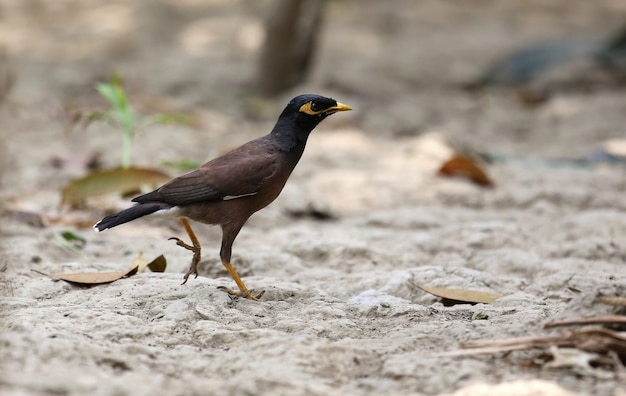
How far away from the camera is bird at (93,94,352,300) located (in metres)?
4.09

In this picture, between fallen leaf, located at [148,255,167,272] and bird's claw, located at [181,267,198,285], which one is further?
fallen leaf, located at [148,255,167,272]

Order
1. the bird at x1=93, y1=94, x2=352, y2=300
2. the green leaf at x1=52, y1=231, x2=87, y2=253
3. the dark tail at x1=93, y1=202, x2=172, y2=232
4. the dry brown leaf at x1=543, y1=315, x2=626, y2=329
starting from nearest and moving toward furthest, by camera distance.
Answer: the dry brown leaf at x1=543, y1=315, x2=626, y2=329 < the dark tail at x1=93, y1=202, x2=172, y2=232 < the bird at x1=93, y1=94, x2=352, y2=300 < the green leaf at x1=52, y1=231, x2=87, y2=253

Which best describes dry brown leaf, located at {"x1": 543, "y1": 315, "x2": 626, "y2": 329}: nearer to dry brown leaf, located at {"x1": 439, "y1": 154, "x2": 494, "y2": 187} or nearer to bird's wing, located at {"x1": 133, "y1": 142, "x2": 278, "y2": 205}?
bird's wing, located at {"x1": 133, "y1": 142, "x2": 278, "y2": 205}

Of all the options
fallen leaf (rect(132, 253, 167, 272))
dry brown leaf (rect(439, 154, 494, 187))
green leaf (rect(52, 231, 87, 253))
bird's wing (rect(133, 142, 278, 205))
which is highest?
bird's wing (rect(133, 142, 278, 205))

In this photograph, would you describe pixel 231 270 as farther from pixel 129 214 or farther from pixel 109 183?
pixel 109 183

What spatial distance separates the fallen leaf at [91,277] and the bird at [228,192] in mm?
318

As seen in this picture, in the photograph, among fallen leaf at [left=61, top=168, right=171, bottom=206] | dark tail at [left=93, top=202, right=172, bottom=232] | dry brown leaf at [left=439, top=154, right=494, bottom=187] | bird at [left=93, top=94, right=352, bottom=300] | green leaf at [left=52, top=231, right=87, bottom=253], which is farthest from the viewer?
dry brown leaf at [left=439, top=154, right=494, bottom=187]

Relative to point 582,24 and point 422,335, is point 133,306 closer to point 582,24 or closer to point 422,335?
point 422,335

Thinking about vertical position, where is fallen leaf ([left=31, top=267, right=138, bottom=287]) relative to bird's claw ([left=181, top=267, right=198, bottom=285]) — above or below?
below

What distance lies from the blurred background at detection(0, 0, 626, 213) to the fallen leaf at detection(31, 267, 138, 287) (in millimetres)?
2652

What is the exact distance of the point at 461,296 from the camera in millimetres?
4039

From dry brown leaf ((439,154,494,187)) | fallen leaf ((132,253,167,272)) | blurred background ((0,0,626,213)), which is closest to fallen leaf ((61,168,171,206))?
blurred background ((0,0,626,213))

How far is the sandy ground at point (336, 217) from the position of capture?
2957 mm

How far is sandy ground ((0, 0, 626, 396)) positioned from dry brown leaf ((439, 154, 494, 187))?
0.36 ft
